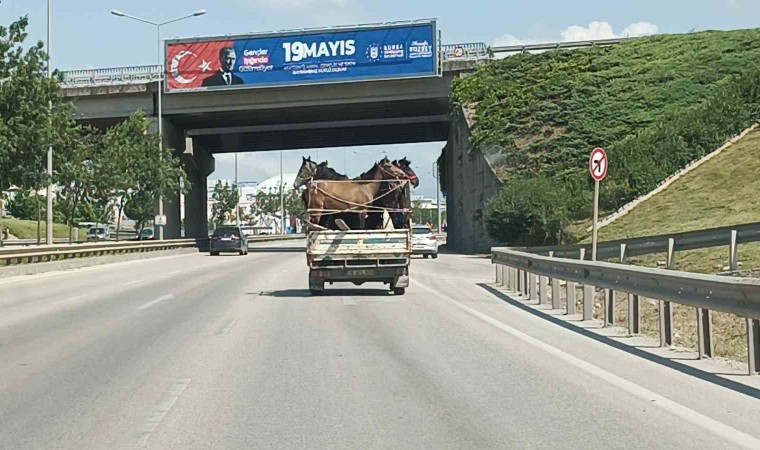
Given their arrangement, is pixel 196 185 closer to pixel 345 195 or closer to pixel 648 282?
pixel 345 195

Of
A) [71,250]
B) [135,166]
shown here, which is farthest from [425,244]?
[135,166]

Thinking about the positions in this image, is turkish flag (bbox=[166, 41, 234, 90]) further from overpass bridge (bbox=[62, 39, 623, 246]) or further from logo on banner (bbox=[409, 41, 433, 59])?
logo on banner (bbox=[409, 41, 433, 59])

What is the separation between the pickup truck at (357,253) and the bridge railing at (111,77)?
42.2 m

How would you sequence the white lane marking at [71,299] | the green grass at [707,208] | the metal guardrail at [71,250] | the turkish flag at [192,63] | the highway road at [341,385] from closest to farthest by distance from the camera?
the highway road at [341,385]
the white lane marking at [71,299]
the green grass at [707,208]
the metal guardrail at [71,250]
the turkish flag at [192,63]

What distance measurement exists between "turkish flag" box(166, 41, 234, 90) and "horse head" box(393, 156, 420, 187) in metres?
36.9

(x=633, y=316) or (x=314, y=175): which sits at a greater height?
(x=314, y=175)

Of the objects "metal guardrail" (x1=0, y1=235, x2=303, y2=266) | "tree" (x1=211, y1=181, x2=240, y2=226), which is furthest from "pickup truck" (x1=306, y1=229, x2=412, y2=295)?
"tree" (x1=211, y1=181, x2=240, y2=226)

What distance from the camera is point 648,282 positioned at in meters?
12.9

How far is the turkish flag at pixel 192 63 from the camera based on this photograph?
189 feet

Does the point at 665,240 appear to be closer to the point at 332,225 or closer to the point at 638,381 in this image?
the point at 332,225

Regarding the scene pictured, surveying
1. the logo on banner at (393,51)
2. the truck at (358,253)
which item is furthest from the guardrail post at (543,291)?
the logo on banner at (393,51)

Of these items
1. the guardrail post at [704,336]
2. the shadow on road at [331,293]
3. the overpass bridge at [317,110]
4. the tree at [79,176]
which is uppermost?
the overpass bridge at [317,110]

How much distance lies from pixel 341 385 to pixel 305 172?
13788 mm

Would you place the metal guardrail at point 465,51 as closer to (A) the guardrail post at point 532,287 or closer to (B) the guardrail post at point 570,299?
(A) the guardrail post at point 532,287
